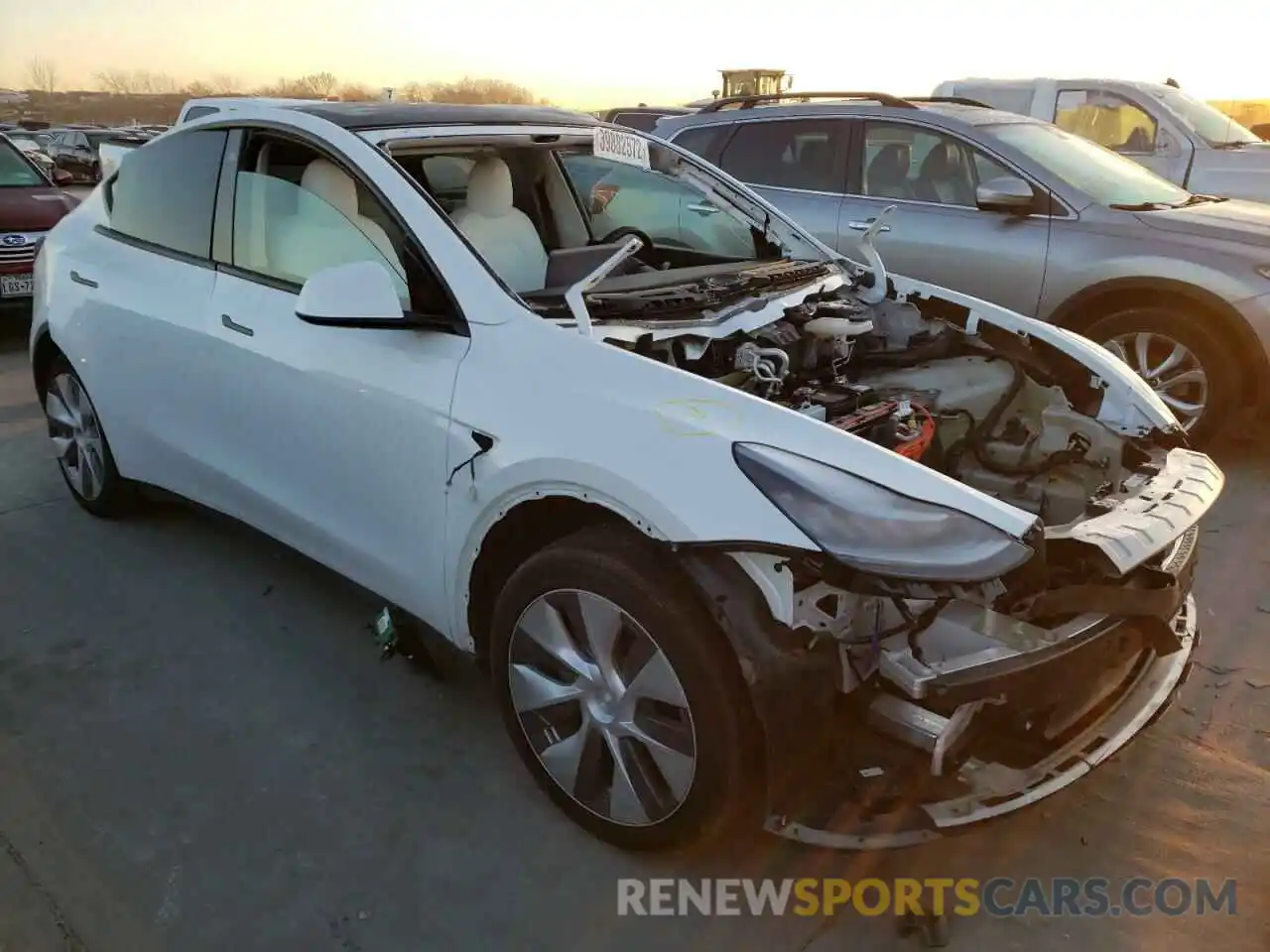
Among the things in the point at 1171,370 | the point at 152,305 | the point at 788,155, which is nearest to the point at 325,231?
the point at 152,305

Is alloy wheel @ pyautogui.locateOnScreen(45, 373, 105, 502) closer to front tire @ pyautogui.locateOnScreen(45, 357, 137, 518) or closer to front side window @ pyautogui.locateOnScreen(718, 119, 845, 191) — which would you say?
front tire @ pyautogui.locateOnScreen(45, 357, 137, 518)

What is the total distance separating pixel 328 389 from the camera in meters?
2.81

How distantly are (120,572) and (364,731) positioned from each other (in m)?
1.60

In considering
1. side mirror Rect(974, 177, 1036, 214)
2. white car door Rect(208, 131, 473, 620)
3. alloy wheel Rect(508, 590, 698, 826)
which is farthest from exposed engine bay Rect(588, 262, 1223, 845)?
side mirror Rect(974, 177, 1036, 214)

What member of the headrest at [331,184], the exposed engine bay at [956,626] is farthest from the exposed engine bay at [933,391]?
the headrest at [331,184]

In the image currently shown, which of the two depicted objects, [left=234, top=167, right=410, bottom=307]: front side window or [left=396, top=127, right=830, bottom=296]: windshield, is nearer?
[left=234, top=167, right=410, bottom=307]: front side window

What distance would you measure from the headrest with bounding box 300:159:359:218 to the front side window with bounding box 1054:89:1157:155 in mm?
7427

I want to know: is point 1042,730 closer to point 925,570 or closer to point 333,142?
point 925,570

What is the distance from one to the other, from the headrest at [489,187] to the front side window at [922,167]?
3307 millimetres

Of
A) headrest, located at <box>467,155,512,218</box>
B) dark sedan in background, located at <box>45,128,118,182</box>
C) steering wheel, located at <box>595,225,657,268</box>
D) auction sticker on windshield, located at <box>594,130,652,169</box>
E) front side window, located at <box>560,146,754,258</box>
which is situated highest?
auction sticker on windshield, located at <box>594,130,652,169</box>

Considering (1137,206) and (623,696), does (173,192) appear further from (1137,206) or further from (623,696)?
(1137,206)

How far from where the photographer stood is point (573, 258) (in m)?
3.34

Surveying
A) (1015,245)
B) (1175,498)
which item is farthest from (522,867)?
(1015,245)

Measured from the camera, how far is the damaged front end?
201cm
